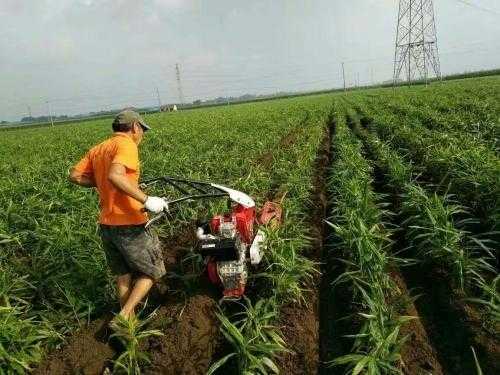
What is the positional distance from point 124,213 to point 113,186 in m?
0.25

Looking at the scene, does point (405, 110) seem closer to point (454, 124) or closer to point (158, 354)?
point (454, 124)

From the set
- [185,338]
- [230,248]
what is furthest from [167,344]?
[230,248]

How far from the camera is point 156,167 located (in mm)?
10609

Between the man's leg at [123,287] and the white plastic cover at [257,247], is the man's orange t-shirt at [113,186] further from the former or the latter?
the white plastic cover at [257,247]

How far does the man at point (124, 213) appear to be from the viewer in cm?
391

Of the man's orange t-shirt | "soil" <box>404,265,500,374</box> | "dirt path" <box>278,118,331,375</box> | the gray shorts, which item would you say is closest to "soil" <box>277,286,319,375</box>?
"dirt path" <box>278,118,331,375</box>

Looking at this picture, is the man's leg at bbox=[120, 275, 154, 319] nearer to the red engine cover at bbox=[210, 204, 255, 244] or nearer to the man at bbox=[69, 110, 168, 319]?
the man at bbox=[69, 110, 168, 319]

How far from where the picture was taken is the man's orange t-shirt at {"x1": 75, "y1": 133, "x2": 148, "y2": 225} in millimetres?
3891

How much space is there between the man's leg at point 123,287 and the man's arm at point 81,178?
0.89 metres

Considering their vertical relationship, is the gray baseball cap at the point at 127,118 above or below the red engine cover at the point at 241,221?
above

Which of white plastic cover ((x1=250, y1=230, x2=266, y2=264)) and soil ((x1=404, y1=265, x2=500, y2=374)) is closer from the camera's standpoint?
soil ((x1=404, y1=265, x2=500, y2=374))

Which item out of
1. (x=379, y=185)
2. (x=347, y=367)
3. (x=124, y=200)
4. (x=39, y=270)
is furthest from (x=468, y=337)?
(x=379, y=185)

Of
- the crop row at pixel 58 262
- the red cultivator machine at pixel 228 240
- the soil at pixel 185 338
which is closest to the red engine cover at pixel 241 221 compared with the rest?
the red cultivator machine at pixel 228 240

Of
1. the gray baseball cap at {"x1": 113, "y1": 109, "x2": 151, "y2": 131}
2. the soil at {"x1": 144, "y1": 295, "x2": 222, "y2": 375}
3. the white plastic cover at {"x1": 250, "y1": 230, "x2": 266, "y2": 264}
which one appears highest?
the gray baseball cap at {"x1": 113, "y1": 109, "x2": 151, "y2": 131}
